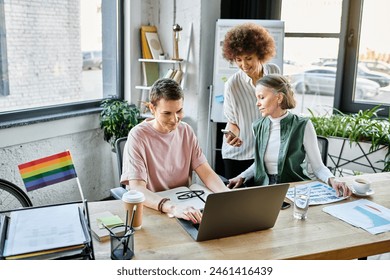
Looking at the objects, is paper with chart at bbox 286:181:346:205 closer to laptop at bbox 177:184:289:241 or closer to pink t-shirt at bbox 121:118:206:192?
laptop at bbox 177:184:289:241

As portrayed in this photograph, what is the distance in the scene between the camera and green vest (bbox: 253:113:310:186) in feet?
6.54

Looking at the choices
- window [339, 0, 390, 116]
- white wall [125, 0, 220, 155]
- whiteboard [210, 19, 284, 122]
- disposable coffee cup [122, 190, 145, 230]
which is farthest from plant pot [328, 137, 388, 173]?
disposable coffee cup [122, 190, 145, 230]

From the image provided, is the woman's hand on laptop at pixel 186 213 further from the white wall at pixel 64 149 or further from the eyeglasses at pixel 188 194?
the white wall at pixel 64 149

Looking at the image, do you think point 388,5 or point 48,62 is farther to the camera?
point 388,5

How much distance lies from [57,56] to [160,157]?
1665mm

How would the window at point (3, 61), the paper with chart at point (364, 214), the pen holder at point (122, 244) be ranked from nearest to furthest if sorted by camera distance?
the pen holder at point (122, 244)
the paper with chart at point (364, 214)
the window at point (3, 61)

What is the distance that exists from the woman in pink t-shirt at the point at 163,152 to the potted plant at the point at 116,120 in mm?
1323

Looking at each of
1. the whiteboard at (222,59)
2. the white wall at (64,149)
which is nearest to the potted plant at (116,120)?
the white wall at (64,149)

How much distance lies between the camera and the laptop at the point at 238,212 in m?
1.32

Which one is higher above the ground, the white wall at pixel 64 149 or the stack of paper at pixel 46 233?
the stack of paper at pixel 46 233

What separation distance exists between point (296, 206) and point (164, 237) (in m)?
0.51

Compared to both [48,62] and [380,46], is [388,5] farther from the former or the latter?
[48,62]

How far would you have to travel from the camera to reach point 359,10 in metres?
3.43

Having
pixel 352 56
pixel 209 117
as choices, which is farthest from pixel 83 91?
pixel 352 56
